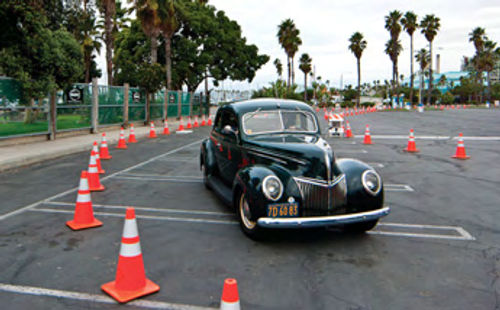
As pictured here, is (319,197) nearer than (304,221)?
No

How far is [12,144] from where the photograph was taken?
1359cm

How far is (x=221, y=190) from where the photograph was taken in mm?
6586

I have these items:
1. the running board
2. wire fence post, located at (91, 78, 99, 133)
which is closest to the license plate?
the running board

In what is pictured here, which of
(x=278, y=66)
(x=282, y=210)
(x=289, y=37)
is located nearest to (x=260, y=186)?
(x=282, y=210)

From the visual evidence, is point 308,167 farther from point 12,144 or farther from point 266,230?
point 12,144

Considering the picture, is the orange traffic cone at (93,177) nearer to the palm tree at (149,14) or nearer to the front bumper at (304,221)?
the front bumper at (304,221)

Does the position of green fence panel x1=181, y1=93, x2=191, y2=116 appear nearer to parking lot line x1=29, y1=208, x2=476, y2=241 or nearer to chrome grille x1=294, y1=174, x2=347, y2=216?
parking lot line x1=29, y1=208, x2=476, y2=241

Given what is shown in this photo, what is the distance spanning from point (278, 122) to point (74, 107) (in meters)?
13.7

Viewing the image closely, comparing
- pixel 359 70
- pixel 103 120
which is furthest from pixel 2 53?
pixel 359 70

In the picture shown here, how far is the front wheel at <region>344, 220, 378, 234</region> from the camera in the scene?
17.5 feet

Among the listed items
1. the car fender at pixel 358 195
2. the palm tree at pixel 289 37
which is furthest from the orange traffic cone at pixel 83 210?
the palm tree at pixel 289 37

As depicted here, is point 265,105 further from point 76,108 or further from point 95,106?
point 95,106

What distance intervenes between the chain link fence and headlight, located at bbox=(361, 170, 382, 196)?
1240cm

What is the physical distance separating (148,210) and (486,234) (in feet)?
16.7
